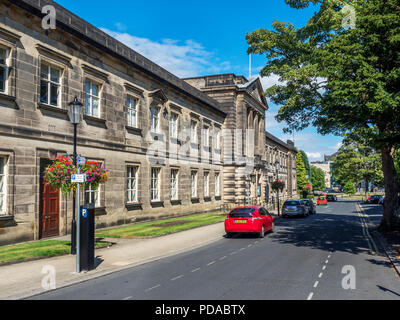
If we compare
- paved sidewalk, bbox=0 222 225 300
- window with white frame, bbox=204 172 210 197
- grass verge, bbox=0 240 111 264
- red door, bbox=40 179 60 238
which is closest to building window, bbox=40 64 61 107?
red door, bbox=40 179 60 238

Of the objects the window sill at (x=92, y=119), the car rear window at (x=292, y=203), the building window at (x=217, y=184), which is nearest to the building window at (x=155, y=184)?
the window sill at (x=92, y=119)

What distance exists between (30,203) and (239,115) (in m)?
27.8

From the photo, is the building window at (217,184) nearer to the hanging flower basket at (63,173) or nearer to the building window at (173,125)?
the building window at (173,125)

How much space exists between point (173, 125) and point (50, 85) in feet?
41.5

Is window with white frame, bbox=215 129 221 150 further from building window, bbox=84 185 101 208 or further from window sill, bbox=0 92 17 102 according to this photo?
window sill, bbox=0 92 17 102

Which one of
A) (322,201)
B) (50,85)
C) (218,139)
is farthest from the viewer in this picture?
(322,201)

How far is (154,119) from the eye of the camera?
24766mm

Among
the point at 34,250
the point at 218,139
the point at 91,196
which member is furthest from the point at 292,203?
the point at 34,250

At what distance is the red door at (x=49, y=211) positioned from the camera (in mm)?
15062

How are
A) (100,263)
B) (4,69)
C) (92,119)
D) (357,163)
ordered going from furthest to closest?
(357,163)
(92,119)
(4,69)
(100,263)

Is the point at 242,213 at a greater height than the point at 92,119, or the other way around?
the point at 92,119

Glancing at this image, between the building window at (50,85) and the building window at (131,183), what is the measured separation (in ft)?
21.9

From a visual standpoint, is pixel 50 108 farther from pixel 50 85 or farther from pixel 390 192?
pixel 390 192
